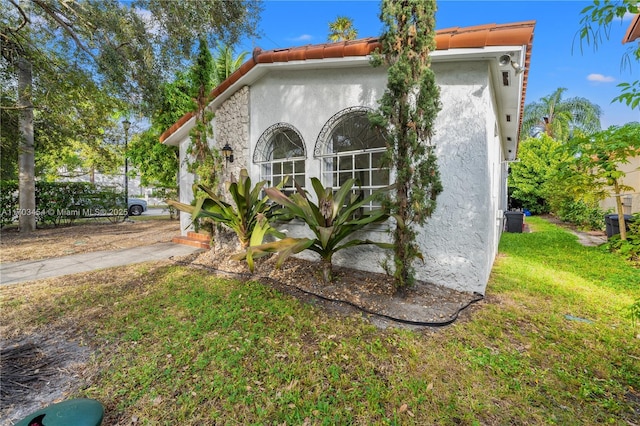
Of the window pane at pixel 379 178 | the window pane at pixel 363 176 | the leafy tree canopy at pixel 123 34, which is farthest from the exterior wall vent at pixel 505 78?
the leafy tree canopy at pixel 123 34

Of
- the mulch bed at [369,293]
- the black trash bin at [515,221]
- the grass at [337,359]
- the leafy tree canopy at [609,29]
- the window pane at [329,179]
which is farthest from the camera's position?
the black trash bin at [515,221]

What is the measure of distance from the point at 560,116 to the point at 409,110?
27568mm

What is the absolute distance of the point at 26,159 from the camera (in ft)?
33.4

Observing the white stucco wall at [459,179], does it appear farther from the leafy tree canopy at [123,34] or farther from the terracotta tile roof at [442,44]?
the leafy tree canopy at [123,34]

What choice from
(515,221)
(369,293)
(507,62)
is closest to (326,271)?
(369,293)

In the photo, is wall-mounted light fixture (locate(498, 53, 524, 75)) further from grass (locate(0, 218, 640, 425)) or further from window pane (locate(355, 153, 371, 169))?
grass (locate(0, 218, 640, 425))

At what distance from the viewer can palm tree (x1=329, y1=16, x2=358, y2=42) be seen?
60.2 ft

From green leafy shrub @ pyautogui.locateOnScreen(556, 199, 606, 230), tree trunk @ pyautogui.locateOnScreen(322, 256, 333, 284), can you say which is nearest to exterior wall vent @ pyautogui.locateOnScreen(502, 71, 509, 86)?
tree trunk @ pyautogui.locateOnScreen(322, 256, 333, 284)

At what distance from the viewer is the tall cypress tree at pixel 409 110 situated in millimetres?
3557

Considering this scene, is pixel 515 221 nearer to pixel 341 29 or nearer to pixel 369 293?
pixel 369 293

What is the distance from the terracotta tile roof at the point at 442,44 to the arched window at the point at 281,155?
1386 millimetres

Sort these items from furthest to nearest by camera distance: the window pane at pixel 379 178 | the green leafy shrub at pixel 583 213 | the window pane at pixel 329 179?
the green leafy shrub at pixel 583 213 → the window pane at pixel 329 179 → the window pane at pixel 379 178

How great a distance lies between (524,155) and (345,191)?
62.0 feet

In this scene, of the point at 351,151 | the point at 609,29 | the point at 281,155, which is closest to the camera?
the point at 609,29
